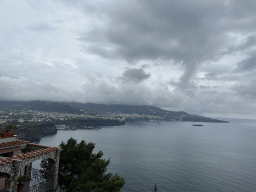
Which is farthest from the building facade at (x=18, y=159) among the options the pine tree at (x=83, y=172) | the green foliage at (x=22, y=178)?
the pine tree at (x=83, y=172)

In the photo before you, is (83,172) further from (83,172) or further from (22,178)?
(22,178)

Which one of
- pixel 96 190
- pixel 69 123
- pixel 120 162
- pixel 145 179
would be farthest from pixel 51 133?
pixel 96 190

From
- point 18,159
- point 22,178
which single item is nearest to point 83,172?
point 22,178

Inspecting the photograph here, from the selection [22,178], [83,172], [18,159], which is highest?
[18,159]

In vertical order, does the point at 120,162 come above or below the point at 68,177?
below

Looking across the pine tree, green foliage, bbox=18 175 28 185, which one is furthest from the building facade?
the pine tree

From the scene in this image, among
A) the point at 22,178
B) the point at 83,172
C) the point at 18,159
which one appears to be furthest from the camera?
the point at 83,172

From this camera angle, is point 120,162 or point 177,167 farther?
point 120,162

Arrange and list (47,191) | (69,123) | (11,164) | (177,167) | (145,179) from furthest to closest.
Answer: (69,123) < (177,167) < (145,179) < (47,191) < (11,164)

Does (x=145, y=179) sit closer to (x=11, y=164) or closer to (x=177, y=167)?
(x=177, y=167)

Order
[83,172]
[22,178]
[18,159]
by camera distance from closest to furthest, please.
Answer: [18,159]
[22,178]
[83,172]
